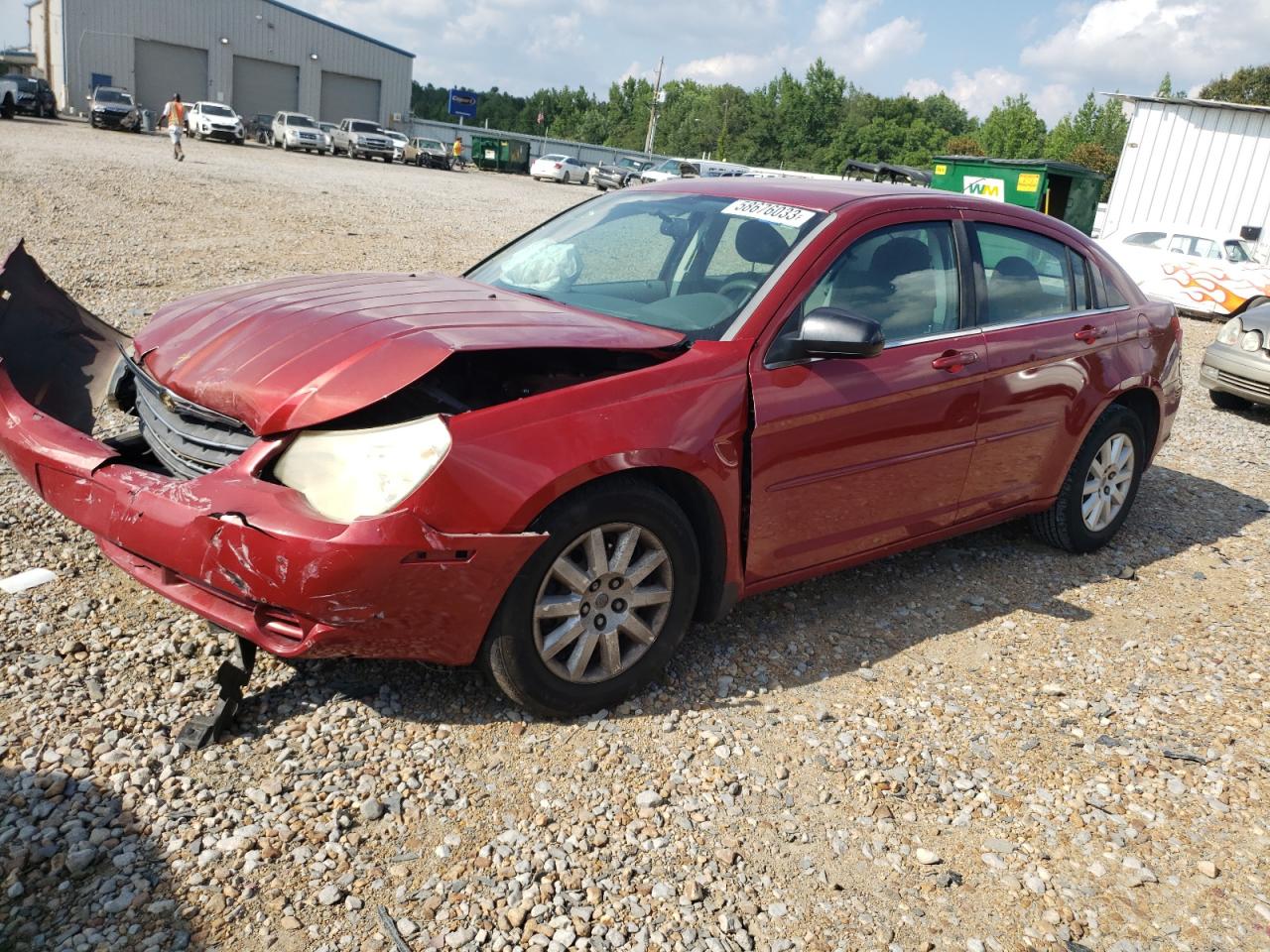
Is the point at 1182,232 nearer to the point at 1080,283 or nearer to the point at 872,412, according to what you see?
the point at 1080,283

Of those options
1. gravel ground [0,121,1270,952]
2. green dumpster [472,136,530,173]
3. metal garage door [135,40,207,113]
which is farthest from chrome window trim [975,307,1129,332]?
metal garage door [135,40,207,113]

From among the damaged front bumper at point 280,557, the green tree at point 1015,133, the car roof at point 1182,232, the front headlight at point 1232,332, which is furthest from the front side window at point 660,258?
the green tree at point 1015,133

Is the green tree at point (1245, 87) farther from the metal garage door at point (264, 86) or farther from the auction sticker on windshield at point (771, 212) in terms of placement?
the auction sticker on windshield at point (771, 212)

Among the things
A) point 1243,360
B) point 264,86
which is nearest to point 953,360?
point 1243,360

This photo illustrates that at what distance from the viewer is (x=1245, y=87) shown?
63.6 m

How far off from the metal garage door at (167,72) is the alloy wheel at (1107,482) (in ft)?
181

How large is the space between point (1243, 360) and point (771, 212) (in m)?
7.24

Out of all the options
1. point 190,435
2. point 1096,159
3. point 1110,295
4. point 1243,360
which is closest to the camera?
point 190,435

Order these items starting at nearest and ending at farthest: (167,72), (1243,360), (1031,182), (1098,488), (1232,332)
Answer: (1098,488)
(1243,360)
(1232,332)
(1031,182)
(167,72)

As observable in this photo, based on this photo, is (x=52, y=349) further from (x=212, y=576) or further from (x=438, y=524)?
(x=438, y=524)

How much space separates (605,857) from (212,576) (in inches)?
52.3

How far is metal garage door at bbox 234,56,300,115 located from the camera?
53625 millimetres

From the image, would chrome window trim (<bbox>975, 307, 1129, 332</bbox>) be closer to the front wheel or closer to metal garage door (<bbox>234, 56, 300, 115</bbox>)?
the front wheel

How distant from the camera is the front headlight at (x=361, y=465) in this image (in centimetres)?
284
